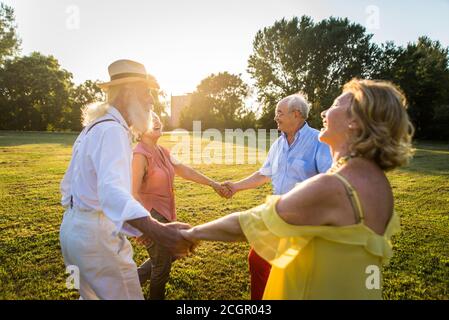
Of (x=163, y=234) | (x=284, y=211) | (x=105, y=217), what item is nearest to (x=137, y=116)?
(x=105, y=217)

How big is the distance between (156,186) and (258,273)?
1624 mm

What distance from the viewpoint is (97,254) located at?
2811 millimetres

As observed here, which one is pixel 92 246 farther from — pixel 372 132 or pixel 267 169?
pixel 267 169

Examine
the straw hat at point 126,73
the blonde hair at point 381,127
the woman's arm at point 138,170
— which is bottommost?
the woman's arm at point 138,170

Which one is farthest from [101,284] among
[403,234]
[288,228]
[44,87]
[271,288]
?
[44,87]

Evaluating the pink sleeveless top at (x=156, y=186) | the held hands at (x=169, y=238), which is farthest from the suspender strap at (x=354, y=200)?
the pink sleeveless top at (x=156, y=186)

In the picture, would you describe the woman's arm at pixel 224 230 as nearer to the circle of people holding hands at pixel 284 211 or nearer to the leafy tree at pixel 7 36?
the circle of people holding hands at pixel 284 211

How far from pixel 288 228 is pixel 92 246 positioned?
5.31ft

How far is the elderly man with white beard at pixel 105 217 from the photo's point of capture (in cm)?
265

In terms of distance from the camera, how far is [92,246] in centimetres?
280

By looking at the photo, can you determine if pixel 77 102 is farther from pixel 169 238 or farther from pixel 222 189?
pixel 169 238

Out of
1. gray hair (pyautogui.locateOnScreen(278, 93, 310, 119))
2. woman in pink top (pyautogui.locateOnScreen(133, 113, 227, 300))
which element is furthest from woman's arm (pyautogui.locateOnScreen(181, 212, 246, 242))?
gray hair (pyautogui.locateOnScreen(278, 93, 310, 119))

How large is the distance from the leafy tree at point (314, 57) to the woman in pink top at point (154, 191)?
45.4 meters

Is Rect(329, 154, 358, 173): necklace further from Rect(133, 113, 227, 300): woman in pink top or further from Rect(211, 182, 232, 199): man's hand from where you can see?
Rect(211, 182, 232, 199): man's hand
